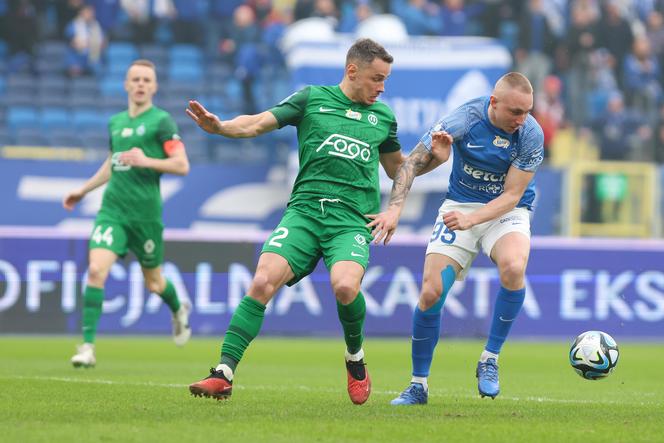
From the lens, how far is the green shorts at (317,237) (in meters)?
7.76

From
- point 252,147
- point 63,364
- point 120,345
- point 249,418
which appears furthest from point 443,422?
point 252,147

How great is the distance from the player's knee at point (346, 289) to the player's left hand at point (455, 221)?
28.3 inches

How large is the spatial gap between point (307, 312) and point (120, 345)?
9.38 feet

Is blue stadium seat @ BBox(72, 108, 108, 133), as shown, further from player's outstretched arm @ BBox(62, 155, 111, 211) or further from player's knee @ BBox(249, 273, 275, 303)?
player's knee @ BBox(249, 273, 275, 303)

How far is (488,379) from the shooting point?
8398mm

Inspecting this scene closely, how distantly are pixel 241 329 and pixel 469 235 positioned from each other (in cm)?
187

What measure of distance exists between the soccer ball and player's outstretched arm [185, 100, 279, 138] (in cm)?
260

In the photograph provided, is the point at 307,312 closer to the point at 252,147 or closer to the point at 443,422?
the point at 252,147

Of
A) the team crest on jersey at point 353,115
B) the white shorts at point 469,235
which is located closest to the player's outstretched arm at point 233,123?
the team crest on jersey at point 353,115

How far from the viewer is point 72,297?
53.2 ft

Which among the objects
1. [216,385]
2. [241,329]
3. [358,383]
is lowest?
[216,385]

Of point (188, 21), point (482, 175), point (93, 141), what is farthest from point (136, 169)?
point (188, 21)

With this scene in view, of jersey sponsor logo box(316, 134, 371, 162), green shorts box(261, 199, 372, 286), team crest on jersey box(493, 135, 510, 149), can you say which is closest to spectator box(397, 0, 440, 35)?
team crest on jersey box(493, 135, 510, 149)

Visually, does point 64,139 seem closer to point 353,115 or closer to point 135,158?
point 135,158
